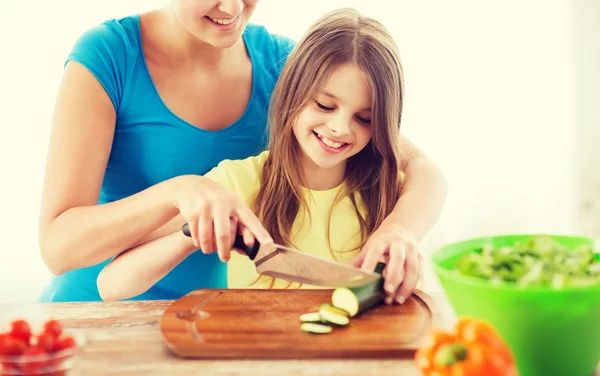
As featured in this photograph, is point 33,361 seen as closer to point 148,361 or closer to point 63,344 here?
point 63,344

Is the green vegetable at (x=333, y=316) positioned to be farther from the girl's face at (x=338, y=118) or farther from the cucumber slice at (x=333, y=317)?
the girl's face at (x=338, y=118)

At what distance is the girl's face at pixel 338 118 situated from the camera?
1683 millimetres

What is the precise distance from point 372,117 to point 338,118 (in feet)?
0.31

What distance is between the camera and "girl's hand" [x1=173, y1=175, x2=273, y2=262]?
1303 millimetres

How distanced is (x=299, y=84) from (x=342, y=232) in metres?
0.43

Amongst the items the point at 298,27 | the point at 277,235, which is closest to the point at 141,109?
the point at 277,235

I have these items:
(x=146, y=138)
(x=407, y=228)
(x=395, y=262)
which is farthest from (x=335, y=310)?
(x=146, y=138)

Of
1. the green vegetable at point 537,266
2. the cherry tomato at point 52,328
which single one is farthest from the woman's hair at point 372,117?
the cherry tomato at point 52,328

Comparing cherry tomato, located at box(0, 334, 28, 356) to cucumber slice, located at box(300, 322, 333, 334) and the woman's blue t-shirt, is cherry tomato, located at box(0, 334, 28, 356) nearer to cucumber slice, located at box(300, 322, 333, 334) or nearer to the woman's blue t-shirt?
cucumber slice, located at box(300, 322, 333, 334)

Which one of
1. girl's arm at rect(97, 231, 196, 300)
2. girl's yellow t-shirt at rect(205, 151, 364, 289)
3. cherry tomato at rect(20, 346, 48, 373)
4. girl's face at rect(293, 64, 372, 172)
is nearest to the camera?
cherry tomato at rect(20, 346, 48, 373)

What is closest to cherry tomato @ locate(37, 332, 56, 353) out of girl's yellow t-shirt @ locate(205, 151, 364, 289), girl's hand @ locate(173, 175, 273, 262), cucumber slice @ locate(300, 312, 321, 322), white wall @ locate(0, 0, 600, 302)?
girl's hand @ locate(173, 175, 273, 262)

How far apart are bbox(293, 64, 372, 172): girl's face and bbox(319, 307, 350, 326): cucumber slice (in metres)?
0.51

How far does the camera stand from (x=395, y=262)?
1431mm

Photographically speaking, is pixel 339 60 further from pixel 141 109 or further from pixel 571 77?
pixel 571 77
